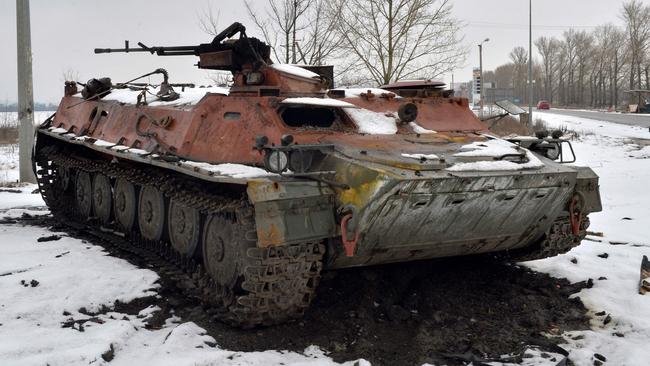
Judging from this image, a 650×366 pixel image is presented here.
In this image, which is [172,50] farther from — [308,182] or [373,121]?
[308,182]

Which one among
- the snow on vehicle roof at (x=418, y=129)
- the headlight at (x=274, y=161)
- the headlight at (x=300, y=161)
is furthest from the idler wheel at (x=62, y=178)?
the headlight at (x=274, y=161)

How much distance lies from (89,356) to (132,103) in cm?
443

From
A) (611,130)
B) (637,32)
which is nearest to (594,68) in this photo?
(637,32)

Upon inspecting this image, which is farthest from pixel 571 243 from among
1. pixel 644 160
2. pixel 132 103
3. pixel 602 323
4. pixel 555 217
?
pixel 644 160

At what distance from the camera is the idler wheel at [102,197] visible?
944cm

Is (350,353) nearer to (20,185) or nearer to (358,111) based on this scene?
(358,111)

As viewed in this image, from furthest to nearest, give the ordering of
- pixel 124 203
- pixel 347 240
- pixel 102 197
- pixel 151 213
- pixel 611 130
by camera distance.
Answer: pixel 611 130, pixel 102 197, pixel 124 203, pixel 151 213, pixel 347 240

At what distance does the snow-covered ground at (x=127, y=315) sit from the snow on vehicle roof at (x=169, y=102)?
179 cm

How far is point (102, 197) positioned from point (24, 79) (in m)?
7.11

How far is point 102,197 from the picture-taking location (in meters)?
9.66

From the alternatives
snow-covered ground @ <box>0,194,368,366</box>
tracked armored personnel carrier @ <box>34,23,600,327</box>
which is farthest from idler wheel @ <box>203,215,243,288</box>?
snow-covered ground @ <box>0,194,368,366</box>

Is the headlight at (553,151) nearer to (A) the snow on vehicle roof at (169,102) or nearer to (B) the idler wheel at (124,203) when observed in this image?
(A) the snow on vehicle roof at (169,102)

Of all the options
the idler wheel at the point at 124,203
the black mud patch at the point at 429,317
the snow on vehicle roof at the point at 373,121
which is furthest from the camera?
the idler wheel at the point at 124,203

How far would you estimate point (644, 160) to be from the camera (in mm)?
20016
